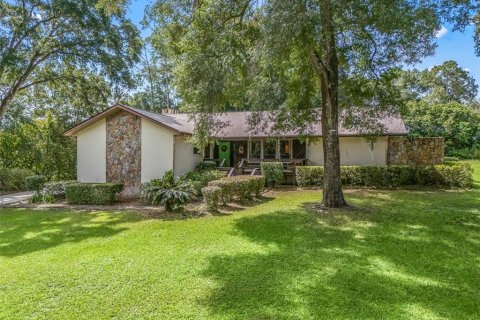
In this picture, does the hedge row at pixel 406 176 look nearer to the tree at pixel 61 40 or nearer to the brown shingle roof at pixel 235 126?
the brown shingle roof at pixel 235 126

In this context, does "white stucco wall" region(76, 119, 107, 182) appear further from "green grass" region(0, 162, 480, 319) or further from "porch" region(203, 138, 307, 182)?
"porch" region(203, 138, 307, 182)

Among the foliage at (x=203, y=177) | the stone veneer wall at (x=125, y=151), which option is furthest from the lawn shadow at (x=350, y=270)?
the stone veneer wall at (x=125, y=151)

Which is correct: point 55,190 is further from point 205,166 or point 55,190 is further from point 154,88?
point 154,88

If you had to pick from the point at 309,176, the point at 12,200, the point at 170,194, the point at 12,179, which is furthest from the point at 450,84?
the point at 12,200

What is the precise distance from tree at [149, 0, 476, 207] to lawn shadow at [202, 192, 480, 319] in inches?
116

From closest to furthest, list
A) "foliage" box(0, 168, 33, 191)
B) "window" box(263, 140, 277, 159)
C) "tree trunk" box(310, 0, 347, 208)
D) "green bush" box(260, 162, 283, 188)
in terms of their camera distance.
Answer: "tree trunk" box(310, 0, 347, 208) < "green bush" box(260, 162, 283, 188) < "foliage" box(0, 168, 33, 191) < "window" box(263, 140, 277, 159)

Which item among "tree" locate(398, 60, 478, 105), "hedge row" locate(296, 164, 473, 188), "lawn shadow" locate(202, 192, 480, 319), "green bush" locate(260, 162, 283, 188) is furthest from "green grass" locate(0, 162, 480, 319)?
"tree" locate(398, 60, 478, 105)

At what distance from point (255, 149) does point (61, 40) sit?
41.8 feet

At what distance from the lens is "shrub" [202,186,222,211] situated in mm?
10961

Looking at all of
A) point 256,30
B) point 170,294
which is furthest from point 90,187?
point 170,294

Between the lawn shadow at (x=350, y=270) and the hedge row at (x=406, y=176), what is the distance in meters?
5.65

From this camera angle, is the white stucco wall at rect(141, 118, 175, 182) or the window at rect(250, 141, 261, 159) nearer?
the white stucco wall at rect(141, 118, 175, 182)

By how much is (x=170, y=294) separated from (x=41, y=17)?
1830cm

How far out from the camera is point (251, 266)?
19.8ft
